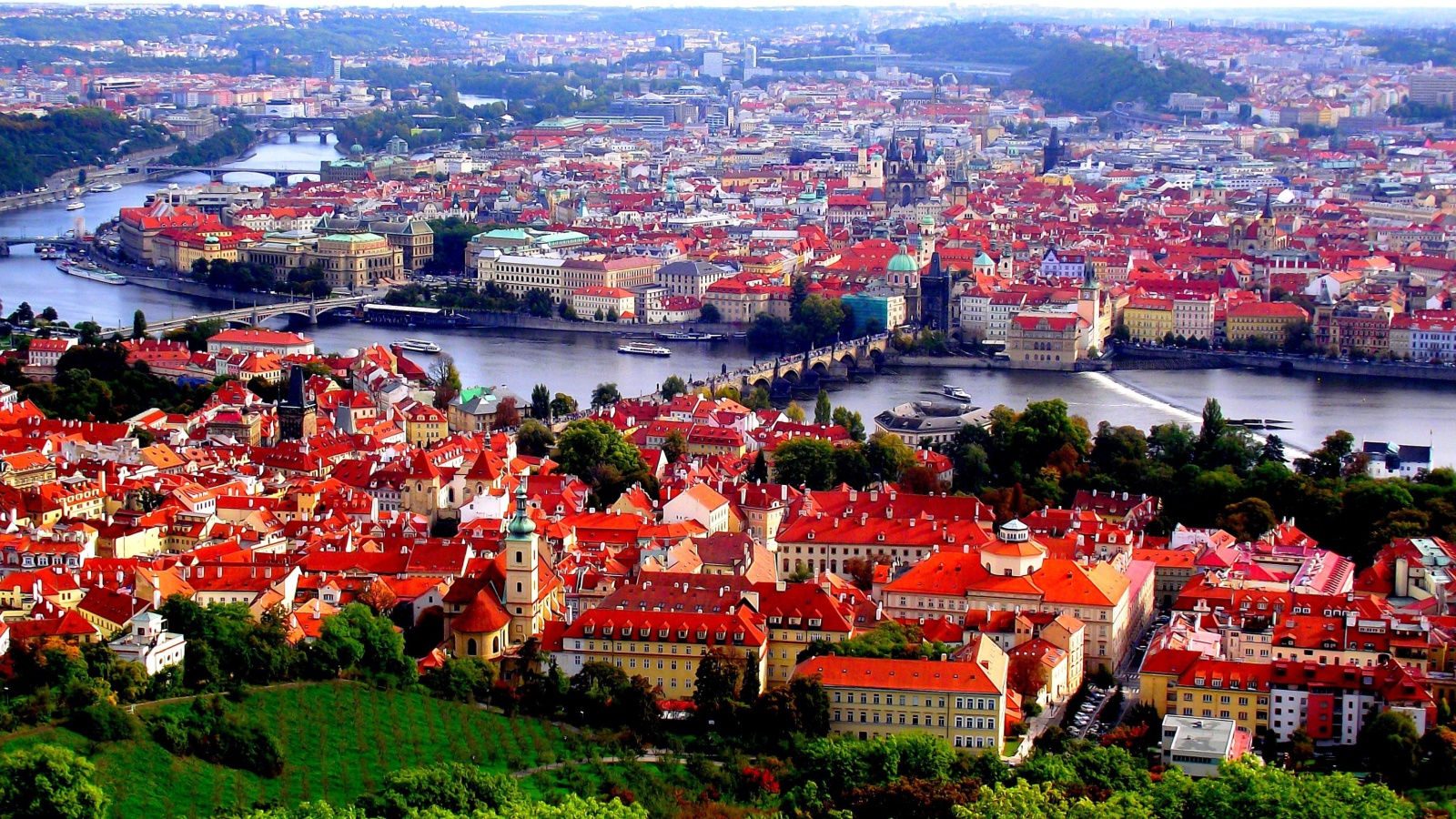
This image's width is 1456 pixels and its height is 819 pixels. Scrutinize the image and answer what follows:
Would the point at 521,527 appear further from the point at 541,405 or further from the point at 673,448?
the point at 541,405

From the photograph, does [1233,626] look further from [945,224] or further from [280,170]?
[280,170]

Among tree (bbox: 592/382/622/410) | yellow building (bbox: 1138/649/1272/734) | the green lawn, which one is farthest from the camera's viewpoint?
tree (bbox: 592/382/622/410)

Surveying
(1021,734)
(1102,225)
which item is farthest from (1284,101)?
(1021,734)

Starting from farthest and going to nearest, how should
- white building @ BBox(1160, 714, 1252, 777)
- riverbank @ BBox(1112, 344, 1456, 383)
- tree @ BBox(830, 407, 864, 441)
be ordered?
riverbank @ BBox(1112, 344, 1456, 383) → tree @ BBox(830, 407, 864, 441) → white building @ BBox(1160, 714, 1252, 777)

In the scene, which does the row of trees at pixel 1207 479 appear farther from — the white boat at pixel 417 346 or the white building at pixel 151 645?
the white boat at pixel 417 346

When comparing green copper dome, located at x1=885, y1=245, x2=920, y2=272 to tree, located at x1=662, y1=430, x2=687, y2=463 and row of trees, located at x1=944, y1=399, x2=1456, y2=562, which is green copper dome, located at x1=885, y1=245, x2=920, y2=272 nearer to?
row of trees, located at x1=944, y1=399, x2=1456, y2=562

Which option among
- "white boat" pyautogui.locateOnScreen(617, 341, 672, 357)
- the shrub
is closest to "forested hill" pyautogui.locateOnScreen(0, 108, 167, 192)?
"white boat" pyautogui.locateOnScreen(617, 341, 672, 357)
